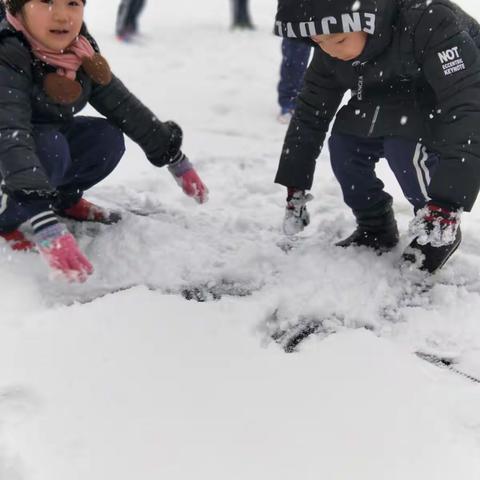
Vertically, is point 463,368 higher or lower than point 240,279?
higher

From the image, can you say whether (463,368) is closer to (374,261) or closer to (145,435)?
(374,261)

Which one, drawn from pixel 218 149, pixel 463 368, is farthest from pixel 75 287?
pixel 218 149

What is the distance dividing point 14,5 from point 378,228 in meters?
1.38

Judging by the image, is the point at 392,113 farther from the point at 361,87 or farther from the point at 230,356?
the point at 230,356

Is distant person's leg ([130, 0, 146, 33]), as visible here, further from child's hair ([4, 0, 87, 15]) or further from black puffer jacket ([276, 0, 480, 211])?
black puffer jacket ([276, 0, 480, 211])

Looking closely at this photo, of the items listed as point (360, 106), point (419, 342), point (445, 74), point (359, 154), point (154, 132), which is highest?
point (445, 74)

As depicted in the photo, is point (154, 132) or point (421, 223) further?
point (154, 132)

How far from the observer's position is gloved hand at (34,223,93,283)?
1661 millimetres

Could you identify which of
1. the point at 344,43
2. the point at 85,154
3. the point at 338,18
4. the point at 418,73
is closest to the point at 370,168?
the point at 418,73

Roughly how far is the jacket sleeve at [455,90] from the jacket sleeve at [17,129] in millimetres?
1159

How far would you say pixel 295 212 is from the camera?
209 centimetres

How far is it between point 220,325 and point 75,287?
19.2 inches

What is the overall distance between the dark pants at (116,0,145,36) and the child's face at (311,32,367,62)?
14.2 feet

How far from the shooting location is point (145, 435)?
1320 millimetres
